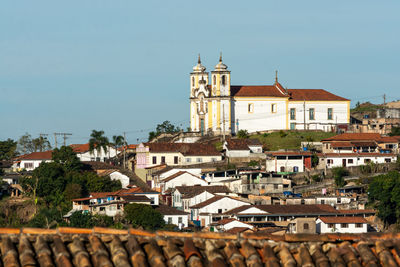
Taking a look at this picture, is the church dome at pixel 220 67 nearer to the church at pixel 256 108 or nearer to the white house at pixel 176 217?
the church at pixel 256 108

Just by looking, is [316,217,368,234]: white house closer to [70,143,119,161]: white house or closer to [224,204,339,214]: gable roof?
[224,204,339,214]: gable roof

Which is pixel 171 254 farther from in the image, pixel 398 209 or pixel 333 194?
pixel 333 194

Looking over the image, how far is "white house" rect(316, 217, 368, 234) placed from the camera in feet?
158

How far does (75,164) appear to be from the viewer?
67.1 metres

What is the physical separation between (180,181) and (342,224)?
1760 centimetres

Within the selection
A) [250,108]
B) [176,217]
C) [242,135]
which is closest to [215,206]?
[176,217]

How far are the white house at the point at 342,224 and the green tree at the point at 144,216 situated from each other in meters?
8.89

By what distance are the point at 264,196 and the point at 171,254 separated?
50.1 meters

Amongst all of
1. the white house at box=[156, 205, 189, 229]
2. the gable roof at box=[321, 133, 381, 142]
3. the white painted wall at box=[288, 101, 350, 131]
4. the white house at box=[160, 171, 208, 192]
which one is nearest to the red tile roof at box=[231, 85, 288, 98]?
the white painted wall at box=[288, 101, 350, 131]

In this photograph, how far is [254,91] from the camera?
256 ft

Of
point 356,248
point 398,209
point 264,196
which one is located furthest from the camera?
point 264,196

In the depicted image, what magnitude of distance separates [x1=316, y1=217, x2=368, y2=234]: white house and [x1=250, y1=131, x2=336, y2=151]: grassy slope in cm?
2058

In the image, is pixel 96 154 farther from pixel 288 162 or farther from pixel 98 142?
pixel 288 162

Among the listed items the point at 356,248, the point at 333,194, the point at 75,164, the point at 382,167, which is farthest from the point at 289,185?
the point at 356,248
